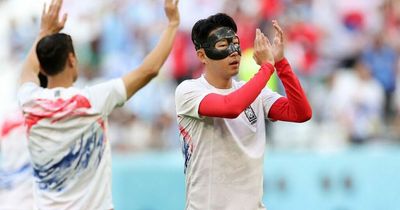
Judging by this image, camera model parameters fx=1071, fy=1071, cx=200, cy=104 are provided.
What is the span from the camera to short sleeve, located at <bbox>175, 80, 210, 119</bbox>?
22.3ft

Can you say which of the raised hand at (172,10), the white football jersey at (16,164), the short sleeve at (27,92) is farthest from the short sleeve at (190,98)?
the white football jersey at (16,164)

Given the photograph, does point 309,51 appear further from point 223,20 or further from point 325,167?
point 223,20

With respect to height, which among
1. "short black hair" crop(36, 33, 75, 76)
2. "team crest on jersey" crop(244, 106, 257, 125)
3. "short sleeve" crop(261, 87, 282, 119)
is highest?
"short black hair" crop(36, 33, 75, 76)

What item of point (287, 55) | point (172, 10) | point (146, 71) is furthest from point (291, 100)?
point (287, 55)

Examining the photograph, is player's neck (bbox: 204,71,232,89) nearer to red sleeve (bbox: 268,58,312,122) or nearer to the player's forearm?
red sleeve (bbox: 268,58,312,122)

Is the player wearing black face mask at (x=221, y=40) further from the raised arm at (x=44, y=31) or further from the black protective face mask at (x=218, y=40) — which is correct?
the raised arm at (x=44, y=31)

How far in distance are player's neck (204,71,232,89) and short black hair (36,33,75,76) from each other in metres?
1.02

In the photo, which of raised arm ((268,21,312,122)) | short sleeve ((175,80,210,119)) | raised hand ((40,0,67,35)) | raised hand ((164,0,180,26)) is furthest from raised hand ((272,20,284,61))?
raised hand ((40,0,67,35))

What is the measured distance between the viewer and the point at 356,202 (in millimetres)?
12703

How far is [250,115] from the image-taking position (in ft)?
22.9

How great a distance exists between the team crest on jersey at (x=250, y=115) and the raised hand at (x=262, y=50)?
1.21ft

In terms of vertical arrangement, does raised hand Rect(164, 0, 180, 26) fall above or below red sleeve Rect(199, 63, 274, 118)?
above

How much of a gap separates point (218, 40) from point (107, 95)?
0.87m

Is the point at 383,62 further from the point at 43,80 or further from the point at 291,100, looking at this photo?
the point at 291,100
